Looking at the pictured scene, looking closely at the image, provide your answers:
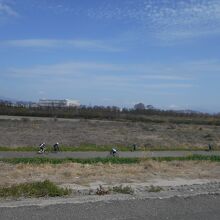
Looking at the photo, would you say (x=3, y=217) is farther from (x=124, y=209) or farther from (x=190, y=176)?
(x=190, y=176)

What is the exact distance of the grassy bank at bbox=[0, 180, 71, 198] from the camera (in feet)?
30.9

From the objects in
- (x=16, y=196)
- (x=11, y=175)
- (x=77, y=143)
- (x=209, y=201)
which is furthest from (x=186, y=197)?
(x=77, y=143)

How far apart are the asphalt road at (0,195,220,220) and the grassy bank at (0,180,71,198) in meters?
1.03

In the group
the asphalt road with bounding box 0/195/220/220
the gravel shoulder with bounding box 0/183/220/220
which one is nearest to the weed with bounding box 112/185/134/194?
the gravel shoulder with bounding box 0/183/220/220

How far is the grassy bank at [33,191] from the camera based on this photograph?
9410 mm

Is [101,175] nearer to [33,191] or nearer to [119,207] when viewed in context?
[33,191]

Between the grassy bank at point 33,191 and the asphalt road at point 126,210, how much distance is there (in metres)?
1.03

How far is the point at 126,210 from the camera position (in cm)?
855

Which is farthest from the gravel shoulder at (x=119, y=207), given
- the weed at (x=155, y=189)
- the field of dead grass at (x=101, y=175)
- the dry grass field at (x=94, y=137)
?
the dry grass field at (x=94, y=137)

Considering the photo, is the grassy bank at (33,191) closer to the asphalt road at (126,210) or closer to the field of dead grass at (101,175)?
the asphalt road at (126,210)

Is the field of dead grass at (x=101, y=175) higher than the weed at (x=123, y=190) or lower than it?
lower

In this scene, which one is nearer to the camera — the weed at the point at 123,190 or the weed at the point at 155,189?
the weed at the point at 123,190

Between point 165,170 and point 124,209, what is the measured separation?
729 cm

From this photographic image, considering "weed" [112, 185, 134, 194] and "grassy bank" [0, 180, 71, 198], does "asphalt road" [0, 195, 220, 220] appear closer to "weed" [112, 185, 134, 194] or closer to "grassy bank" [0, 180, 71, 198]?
"weed" [112, 185, 134, 194]
